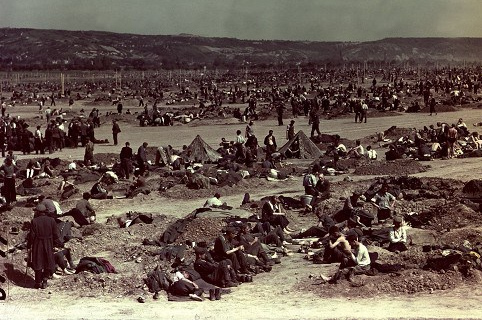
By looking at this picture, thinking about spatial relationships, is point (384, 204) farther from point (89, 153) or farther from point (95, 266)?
point (89, 153)

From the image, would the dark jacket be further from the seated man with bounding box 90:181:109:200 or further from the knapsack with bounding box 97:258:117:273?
the seated man with bounding box 90:181:109:200

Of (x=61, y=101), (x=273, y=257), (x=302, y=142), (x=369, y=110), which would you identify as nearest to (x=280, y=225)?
(x=273, y=257)

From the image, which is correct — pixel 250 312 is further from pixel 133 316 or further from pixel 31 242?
pixel 31 242

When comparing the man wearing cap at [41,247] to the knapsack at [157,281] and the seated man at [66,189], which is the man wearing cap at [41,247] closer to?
the knapsack at [157,281]

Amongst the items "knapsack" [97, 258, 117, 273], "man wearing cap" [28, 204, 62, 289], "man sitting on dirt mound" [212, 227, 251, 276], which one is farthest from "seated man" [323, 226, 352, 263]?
"man wearing cap" [28, 204, 62, 289]

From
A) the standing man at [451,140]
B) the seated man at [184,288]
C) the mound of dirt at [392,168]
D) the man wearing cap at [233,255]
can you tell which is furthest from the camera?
the standing man at [451,140]

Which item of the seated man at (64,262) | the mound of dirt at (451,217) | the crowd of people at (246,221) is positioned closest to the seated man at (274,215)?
the crowd of people at (246,221)

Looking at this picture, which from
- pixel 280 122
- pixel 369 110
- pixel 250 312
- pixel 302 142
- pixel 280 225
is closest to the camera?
pixel 250 312
